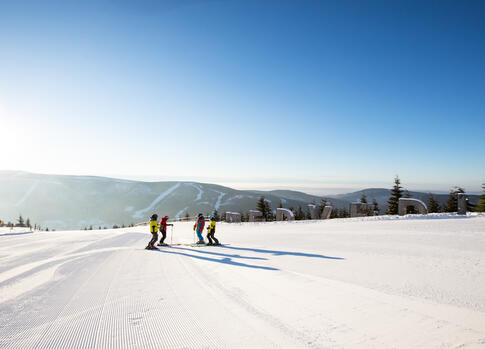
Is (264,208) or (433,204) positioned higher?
(264,208)

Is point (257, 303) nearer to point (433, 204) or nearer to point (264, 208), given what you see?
point (264, 208)

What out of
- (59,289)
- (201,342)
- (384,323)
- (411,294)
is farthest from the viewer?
(59,289)

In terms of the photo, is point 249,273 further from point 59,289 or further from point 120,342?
point 59,289

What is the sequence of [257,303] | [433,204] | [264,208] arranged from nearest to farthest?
1. [257,303]
2. [433,204]
3. [264,208]

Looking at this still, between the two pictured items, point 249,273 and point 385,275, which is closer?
point 385,275

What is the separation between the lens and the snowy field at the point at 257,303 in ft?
8.43

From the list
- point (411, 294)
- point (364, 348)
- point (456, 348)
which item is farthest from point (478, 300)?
point (364, 348)

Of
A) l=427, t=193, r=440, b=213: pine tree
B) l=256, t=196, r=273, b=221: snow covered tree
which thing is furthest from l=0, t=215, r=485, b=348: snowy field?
l=427, t=193, r=440, b=213: pine tree

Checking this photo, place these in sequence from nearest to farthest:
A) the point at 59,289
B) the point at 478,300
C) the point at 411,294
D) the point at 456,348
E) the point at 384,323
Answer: the point at 456,348 → the point at 384,323 → the point at 478,300 → the point at 411,294 → the point at 59,289

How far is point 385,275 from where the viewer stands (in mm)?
4738

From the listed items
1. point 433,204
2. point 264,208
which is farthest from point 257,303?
point 433,204

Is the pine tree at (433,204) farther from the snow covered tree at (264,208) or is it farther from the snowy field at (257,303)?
the snowy field at (257,303)

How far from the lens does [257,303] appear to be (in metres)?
3.51

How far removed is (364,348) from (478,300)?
8.13 feet
